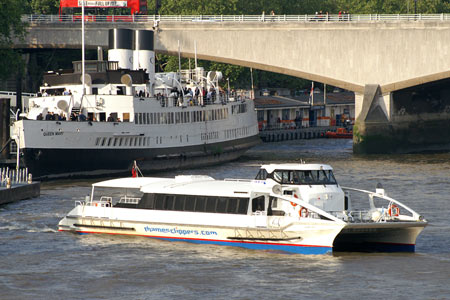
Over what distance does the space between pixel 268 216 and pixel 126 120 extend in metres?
35.6

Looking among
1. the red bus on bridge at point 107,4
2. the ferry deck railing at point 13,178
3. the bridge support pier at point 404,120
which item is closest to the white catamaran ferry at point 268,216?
the ferry deck railing at point 13,178

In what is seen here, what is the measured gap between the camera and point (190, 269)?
38.8 meters

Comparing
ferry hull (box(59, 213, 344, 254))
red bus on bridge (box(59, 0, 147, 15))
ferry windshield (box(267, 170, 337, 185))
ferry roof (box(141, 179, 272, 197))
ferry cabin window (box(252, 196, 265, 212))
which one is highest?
red bus on bridge (box(59, 0, 147, 15))

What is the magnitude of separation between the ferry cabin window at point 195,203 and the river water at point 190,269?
1.44m

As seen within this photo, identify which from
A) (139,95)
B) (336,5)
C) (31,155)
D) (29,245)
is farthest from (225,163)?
(336,5)

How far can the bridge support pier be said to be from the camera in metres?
94.9

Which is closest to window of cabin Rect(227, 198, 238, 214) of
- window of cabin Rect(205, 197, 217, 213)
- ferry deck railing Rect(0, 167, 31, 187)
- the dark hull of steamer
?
window of cabin Rect(205, 197, 217, 213)

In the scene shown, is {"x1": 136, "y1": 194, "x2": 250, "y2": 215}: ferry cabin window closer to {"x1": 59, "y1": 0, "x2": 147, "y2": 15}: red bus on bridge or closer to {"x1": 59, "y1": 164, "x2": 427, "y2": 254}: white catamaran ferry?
{"x1": 59, "y1": 164, "x2": 427, "y2": 254}: white catamaran ferry

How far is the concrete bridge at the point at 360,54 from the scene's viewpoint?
92562 mm

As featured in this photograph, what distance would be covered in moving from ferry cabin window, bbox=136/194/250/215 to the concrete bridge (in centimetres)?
5206

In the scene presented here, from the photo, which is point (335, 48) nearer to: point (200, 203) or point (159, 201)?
point (159, 201)

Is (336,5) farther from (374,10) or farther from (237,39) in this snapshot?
(237,39)

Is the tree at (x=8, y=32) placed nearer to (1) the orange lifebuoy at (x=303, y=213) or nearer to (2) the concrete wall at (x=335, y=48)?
(2) the concrete wall at (x=335, y=48)

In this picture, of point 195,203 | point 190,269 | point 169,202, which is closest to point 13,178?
point 169,202
